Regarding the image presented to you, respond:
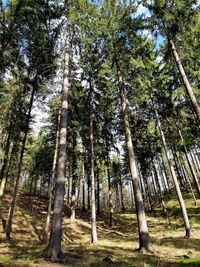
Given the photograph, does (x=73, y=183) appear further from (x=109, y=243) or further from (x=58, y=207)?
(x=58, y=207)

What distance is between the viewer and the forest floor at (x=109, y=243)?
8.23m

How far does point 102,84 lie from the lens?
19656 mm

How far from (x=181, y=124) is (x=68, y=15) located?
13.7m

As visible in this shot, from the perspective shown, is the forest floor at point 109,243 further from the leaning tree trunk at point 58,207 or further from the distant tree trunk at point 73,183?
the distant tree trunk at point 73,183

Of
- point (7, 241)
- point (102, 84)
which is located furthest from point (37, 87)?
point (7, 241)

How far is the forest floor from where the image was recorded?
823cm

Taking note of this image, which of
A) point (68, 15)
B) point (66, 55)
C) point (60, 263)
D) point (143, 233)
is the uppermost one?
point (68, 15)

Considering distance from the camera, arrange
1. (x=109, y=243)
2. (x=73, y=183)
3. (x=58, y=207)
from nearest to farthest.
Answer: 1. (x=58, y=207)
2. (x=109, y=243)
3. (x=73, y=183)

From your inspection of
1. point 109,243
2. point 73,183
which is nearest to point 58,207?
point 109,243

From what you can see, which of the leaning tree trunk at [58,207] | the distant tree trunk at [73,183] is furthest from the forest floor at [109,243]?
the distant tree trunk at [73,183]

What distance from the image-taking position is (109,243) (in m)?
15.1

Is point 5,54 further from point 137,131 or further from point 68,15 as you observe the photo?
point 137,131

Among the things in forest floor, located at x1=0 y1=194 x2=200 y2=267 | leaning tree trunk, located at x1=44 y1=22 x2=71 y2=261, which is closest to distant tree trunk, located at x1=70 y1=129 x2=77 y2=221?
forest floor, located at x1=0 y1=194 x2=200 y2=267

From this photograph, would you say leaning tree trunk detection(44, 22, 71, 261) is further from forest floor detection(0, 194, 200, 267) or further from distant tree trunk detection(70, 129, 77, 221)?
distant tree trunk detection(70, 129, 77, 221)
